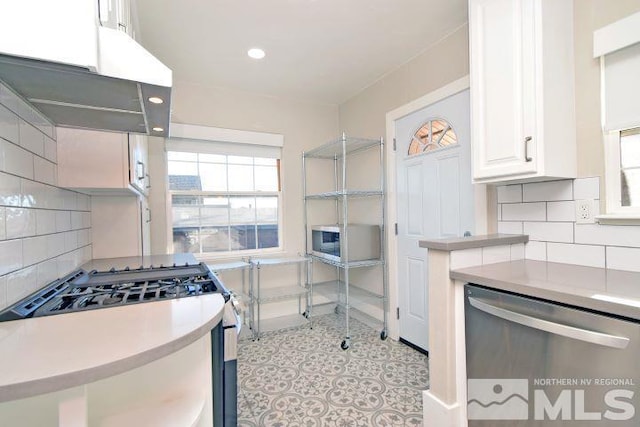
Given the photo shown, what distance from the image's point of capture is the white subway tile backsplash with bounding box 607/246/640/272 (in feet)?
4.41

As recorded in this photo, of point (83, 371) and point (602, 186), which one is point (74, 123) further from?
point (602, 186)

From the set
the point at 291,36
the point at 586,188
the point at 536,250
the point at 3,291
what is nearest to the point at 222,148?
the point at 291,36

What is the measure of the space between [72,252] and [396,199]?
2.33 meters

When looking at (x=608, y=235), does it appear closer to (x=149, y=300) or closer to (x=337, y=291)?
(x=149, y=300)

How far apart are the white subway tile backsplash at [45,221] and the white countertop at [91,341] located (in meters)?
0.48

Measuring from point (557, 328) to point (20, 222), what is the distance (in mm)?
1902

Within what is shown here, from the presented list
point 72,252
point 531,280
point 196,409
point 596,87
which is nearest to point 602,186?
point 596,87

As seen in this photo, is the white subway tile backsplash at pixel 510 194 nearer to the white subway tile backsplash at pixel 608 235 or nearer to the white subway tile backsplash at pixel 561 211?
the white subway tile backsplash at pixel 561 211

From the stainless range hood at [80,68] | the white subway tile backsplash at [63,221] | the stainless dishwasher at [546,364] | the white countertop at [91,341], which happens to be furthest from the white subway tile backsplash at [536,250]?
the white subway tile backsplash at [63,221]

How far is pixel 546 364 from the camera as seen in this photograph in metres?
1.16

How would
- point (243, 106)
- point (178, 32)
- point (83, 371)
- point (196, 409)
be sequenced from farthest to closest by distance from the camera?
point (243, 106), point (178, 32), point (196, 409), point (83, 371)

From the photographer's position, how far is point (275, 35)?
2.21 metres

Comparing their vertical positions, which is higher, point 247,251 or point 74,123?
point 74,123

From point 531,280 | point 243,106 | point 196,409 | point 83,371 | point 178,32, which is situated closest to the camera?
point 83,371
